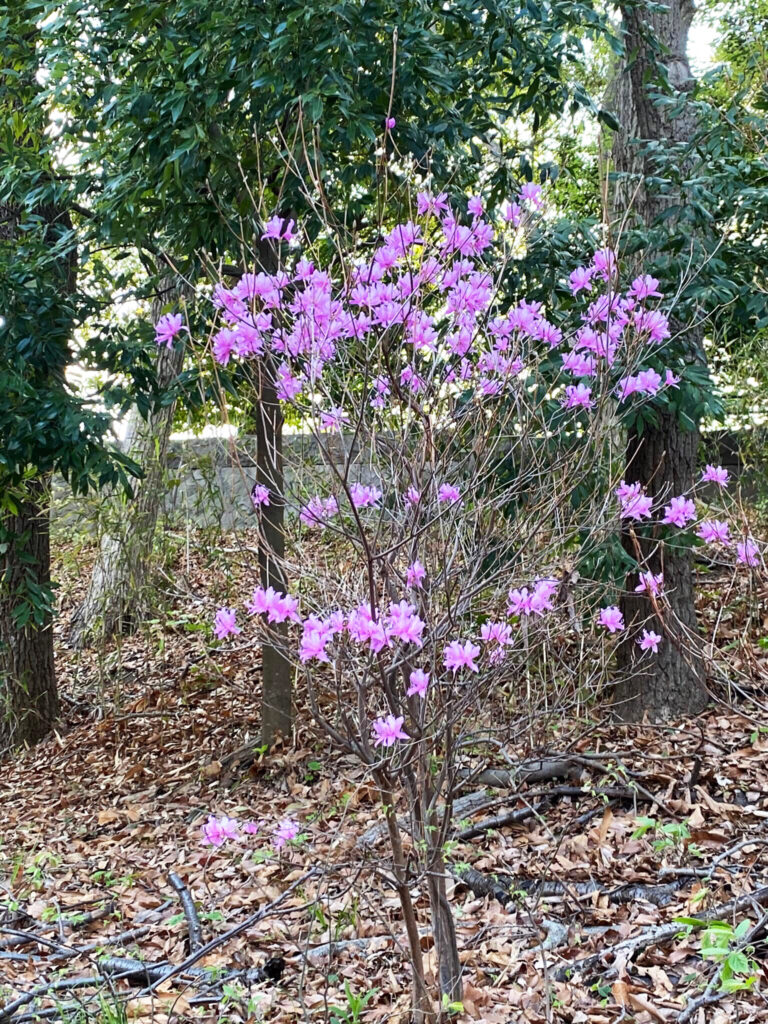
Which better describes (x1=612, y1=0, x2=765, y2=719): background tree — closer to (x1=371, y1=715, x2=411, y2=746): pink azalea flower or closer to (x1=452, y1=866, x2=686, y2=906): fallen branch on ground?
(x1=452, y1=866, x2=686, y2=906): fallen branch on ground

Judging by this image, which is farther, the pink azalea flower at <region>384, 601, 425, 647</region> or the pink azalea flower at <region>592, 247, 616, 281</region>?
the pink azalea flower at <region>592, 247, 616, 281</region>

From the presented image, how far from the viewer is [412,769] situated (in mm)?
2271

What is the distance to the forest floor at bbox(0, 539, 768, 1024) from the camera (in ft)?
8.39

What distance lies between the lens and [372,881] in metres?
3.36

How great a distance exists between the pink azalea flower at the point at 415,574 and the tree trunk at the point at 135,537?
4028 mm

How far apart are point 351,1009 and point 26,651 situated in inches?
153

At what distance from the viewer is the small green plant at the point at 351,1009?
2.43m

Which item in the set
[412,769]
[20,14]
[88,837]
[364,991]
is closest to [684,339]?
[412,769]

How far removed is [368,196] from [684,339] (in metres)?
1.47

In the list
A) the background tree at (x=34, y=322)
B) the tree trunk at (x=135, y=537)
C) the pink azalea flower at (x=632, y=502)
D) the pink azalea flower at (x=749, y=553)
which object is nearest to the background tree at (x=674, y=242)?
the pink azalea flower at (x=632, y=502)

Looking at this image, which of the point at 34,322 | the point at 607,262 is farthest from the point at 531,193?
the point at 34,322

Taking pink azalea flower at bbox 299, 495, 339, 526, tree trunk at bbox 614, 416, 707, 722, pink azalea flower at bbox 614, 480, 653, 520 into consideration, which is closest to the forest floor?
tree trunk at bbox 614, 416, 707, 722

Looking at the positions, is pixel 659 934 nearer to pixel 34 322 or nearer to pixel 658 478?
pixel 658 478

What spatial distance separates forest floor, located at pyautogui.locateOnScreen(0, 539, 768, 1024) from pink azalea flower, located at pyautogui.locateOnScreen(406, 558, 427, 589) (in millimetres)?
634
